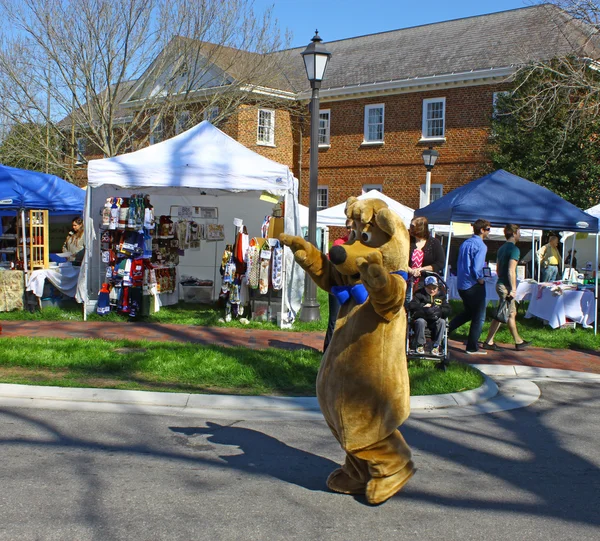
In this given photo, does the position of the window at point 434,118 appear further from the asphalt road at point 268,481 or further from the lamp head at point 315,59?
the asphalt road at point 268,481

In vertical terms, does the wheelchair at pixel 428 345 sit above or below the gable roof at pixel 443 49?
below

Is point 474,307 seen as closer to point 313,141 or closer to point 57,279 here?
point 313,141

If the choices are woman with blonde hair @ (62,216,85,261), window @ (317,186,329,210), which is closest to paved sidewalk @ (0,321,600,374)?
woman with blonde hair @ (62,216,85,261)

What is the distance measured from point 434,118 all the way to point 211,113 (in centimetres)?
873

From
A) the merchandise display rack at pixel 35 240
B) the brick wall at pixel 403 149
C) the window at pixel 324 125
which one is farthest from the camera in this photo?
the window at pixel 324 125

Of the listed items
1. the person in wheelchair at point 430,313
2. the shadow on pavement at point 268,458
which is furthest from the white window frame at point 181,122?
the shadow on pavement at point 268,458

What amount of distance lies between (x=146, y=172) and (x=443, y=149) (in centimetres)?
1823

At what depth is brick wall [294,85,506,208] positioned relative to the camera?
87.6 ft

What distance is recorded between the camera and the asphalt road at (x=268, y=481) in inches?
159

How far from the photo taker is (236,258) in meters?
11.9

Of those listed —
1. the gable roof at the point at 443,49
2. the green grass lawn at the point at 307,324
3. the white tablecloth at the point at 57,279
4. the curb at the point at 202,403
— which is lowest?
the curb at the point at 202,403

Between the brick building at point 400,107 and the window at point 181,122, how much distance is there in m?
0.16

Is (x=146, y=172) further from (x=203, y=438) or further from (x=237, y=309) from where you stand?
(x=203, y=438)

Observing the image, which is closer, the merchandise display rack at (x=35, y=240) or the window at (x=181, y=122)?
the merchandise display rack at (x=35, y=240)
